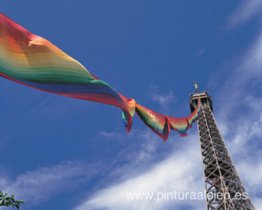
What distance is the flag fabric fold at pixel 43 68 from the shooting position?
980cm

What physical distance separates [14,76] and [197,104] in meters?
55.4

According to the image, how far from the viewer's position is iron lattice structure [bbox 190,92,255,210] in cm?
4584

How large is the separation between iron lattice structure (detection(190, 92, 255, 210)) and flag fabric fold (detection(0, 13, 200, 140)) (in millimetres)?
36976

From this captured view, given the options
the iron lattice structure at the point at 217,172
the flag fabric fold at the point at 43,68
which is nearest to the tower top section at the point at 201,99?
the iron lattice structure at the point at 217,172

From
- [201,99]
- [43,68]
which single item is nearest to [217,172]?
[201,99]

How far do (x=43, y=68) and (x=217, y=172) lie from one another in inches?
1692

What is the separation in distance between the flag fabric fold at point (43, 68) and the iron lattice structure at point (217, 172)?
36976 mm

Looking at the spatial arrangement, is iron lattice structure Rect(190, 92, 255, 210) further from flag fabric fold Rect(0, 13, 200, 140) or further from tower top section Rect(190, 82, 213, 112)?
flag fabric fold Rect(0, 13, 200, 140)

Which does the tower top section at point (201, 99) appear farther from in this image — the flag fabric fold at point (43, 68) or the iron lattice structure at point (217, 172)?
the flag fabric fold at point (43, 68)

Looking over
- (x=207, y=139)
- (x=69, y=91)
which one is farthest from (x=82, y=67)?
(x=207, y=139)

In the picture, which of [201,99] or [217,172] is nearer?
[217,172]

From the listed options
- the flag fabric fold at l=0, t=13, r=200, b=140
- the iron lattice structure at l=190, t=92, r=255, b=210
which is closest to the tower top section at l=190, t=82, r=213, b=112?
the iron lattice structure at l=190, t=92, r=255, b=210

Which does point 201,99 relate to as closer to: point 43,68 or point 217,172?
point 217,172

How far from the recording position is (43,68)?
10227 millimetres
